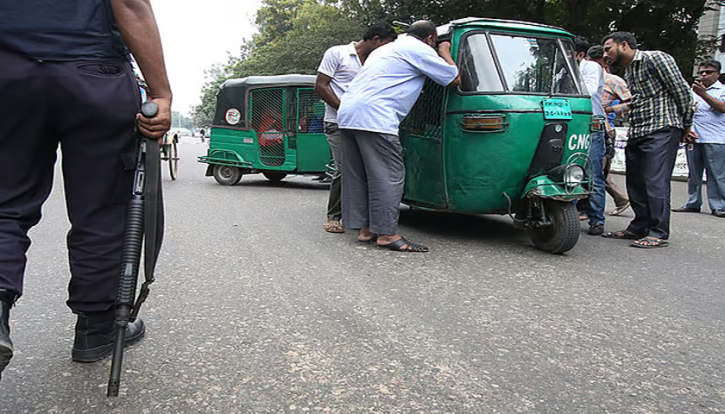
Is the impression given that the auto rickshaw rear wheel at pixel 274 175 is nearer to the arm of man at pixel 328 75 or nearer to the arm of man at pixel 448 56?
the arm of man at pixel 328 75

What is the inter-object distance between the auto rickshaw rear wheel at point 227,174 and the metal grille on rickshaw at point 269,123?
1.87ft

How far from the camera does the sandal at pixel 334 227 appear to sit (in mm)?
5637

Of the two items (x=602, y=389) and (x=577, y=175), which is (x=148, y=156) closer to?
(x=602, y=389)

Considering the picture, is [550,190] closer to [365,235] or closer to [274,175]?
[365,235]

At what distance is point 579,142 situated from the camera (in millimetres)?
4980

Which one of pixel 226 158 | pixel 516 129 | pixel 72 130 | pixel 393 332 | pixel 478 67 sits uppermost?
pixel 478 67

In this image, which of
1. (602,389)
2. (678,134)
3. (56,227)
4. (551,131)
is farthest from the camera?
(56,227)

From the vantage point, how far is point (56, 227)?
5.78m

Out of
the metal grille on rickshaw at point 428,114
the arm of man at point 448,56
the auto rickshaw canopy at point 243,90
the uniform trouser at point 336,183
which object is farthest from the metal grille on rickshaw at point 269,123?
the arm of man at point 448,56

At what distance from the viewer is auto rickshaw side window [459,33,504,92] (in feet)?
15.6

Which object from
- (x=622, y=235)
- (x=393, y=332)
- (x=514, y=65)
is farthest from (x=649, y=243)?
(x=393, y=332)

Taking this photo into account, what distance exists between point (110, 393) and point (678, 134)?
506cm

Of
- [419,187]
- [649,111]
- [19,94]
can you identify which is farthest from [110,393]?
[649,111]

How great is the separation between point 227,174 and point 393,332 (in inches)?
317
